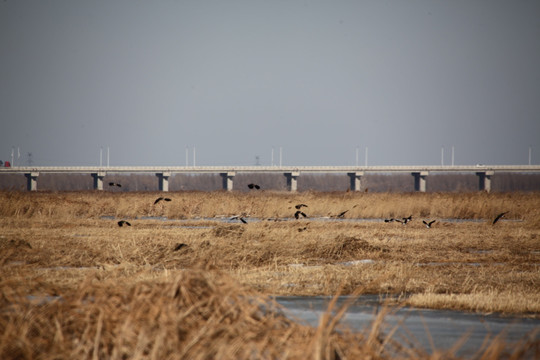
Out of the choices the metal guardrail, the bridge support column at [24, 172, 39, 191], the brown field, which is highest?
the brown field

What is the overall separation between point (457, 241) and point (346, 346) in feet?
51.4

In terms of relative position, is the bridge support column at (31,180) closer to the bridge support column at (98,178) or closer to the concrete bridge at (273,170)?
the concrete bridge at (273,170)

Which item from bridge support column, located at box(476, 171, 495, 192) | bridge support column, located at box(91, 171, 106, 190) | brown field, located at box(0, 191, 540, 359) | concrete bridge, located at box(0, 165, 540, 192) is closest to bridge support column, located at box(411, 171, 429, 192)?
concrete bridge, located at box(0, 165, 540, 192)

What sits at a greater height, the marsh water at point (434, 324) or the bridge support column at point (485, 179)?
the marsh water at point (434, 324)

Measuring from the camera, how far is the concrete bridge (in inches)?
4899

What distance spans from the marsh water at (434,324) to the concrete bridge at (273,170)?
4569 inches

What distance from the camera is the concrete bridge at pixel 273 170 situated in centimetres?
12444

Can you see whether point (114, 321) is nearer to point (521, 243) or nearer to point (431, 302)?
point (431, 302)

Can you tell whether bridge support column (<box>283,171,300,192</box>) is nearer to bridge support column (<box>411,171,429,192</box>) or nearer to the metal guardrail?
the metal guardrail

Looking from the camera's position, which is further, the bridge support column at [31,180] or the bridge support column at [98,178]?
the bridge support column at [98,178]

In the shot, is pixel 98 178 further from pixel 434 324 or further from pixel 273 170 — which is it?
pixel 434 324

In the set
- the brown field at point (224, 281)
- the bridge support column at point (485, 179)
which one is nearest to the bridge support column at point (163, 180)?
the bridge support column at point (485, 179)

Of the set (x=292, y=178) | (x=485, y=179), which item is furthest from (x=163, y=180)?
(x=485, y=179)

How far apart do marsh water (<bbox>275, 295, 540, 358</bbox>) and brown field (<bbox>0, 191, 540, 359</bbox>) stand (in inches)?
13.5
